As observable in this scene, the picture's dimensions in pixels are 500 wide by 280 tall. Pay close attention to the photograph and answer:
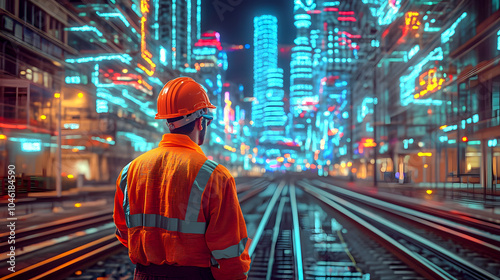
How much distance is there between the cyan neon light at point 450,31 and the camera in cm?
3192

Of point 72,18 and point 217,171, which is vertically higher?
point 72,18

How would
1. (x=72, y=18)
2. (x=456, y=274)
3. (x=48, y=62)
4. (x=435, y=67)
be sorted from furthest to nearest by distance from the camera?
1. (x=435, y=67)
2. (x=72, y=18)
3. (x=48, y=62)
4. (x=456, y=274)

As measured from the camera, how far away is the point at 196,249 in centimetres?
209

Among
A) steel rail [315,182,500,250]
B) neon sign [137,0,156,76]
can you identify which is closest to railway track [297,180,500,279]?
steel rail [315,182,500,250]

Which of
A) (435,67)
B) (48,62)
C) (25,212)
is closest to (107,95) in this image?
(48,62)

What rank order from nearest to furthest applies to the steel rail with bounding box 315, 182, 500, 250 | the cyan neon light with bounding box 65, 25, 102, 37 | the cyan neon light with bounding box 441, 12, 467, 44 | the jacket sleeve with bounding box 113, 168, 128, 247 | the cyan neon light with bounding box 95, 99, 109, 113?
the jacket sleeve with bounding box 113, 168, 128, 247
the steel rail with bounding box 315, 182, 500, 250
the cyan neon light with bounding box 441, 12, 467, 44
the cyan neon light with bounding box 65, 25, 102, 37
the cyan neon light with bounding box 95, 99, 109, 113

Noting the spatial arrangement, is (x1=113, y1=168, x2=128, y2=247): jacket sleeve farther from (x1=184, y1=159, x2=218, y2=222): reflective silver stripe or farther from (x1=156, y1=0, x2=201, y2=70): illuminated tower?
Result: (x1=156, y1=0, x2=201, y2=70): illuminated tower

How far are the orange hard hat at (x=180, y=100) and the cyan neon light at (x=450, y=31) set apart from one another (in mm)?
34889

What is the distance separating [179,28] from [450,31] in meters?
66.9

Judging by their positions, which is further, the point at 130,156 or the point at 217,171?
the point at 130,156

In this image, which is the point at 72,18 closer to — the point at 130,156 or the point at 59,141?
the point at 59,141

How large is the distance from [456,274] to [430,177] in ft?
120

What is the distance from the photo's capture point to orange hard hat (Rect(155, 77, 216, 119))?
2320 millimetres

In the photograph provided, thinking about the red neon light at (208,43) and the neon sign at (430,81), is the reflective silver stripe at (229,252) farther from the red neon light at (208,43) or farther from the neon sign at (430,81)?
the red neon light at (208,43)
